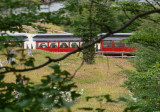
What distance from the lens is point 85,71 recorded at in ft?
73.2

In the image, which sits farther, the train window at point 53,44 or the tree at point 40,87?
the train window at point 53,44

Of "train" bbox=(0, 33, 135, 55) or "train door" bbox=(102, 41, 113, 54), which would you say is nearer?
"train" bbox=(0, 33, 135, 55)

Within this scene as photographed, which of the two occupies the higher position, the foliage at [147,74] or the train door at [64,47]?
the foliage at [147,74]

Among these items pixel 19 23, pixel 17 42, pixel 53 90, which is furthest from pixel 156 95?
pixel 53 90

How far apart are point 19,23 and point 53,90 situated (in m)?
1.33

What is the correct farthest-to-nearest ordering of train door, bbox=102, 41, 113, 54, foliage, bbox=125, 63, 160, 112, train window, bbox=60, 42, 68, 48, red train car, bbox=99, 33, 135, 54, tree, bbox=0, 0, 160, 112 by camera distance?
train window, bbox=60, 42, 68, 48, train door, bbox=102, 41, 113, 54, red train car, bbox=99, 33, 135, 54, foliage, bbox=125, 63, 160, 112, tree, bbox=0, 0, 160, 112

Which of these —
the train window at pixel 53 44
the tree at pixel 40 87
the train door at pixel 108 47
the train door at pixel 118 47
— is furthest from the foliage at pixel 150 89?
the train window at pixel 53 44

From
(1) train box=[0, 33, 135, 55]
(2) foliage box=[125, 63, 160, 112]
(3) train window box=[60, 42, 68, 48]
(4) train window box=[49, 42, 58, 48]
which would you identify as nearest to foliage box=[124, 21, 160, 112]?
(2) foliage box=[125, 63, 160, 112]

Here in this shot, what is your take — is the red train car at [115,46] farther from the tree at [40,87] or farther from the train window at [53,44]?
the tree at [40,87]

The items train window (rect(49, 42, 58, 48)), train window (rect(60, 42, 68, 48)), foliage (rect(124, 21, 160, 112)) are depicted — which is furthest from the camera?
train window (rect(49, 42, 58, 48))

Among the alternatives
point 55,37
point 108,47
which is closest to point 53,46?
point 55,37

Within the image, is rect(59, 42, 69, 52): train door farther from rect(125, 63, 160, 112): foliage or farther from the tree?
the tree

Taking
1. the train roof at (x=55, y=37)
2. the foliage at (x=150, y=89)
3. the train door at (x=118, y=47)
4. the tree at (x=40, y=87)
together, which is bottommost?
the train door at (x=118, y=47)

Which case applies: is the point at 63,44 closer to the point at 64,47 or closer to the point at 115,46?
the point at 64,47
